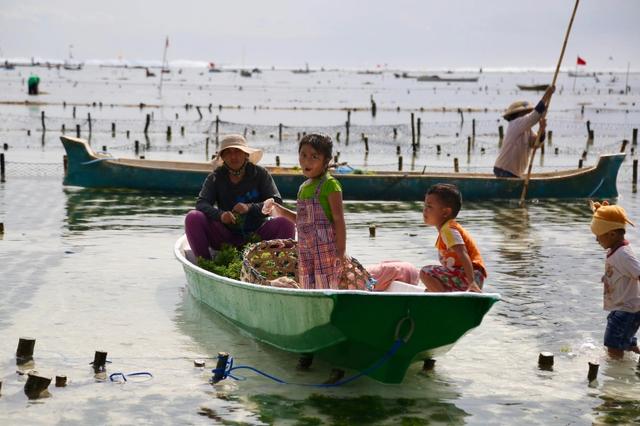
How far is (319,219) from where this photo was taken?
7652 mm

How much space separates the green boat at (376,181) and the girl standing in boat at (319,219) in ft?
35.2

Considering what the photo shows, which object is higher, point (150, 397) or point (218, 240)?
point (218, 240)

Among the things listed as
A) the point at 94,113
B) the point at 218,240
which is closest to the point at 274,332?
the point at 218,240

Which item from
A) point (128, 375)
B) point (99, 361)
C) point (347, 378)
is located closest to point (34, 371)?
point (99, 361)

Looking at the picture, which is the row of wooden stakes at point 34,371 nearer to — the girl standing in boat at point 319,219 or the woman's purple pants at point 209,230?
the girl standing in boat at point 319,219

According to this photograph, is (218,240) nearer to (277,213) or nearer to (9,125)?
(277,213)

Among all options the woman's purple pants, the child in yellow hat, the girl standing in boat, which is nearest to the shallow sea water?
the child in yellow hat

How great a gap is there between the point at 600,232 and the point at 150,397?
11.8 ft

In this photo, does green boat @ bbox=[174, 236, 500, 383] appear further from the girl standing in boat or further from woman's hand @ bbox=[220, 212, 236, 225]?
woman's hand @ bbox=[220, 212, 236, 225]

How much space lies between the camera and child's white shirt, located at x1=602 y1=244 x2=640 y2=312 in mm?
7691

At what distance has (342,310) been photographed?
6816 mm

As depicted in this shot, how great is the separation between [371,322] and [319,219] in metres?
1.11

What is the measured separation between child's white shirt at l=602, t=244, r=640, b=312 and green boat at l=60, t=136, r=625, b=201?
10500 mm

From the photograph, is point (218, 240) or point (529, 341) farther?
point (218, 240)
